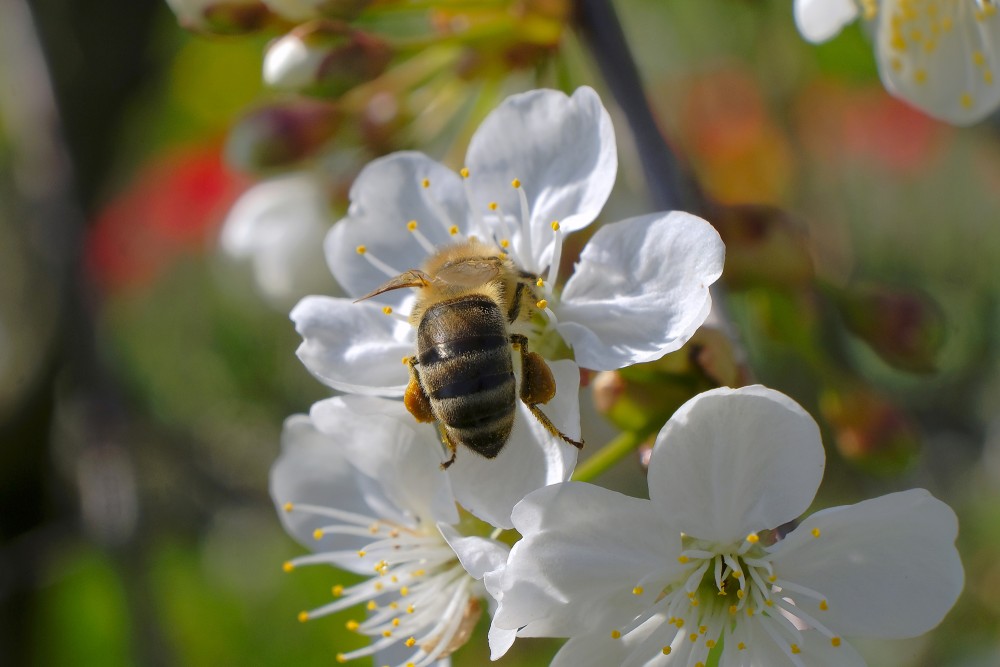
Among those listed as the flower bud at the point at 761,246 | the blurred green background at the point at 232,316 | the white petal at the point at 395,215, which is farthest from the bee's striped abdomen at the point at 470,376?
the blurred green background at the point at 232,316

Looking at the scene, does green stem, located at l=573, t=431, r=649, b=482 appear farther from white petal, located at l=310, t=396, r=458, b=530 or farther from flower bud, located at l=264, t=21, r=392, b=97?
flower bud, located at l=264, t=21, r=392, b=97

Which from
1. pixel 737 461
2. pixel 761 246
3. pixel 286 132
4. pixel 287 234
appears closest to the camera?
pixel 737 461


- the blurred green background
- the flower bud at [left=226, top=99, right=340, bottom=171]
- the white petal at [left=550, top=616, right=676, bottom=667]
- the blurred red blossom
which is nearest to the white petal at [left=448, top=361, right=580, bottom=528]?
the white petal at [left=550, top=616, right=676, bottom=667]

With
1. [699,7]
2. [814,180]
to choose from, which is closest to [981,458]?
[814,180]

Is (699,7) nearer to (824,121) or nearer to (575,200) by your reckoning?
(824,121)

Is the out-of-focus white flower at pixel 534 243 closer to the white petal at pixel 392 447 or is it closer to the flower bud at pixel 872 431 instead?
the white petal at pixel 392 447

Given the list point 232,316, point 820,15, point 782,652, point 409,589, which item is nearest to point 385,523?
point 409,589

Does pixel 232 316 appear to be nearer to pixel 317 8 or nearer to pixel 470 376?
pixel 317 8
